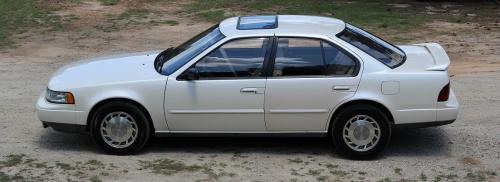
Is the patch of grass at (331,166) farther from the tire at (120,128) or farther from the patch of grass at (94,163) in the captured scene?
the patch of grass at (94,163)

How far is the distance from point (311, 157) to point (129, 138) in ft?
5.93

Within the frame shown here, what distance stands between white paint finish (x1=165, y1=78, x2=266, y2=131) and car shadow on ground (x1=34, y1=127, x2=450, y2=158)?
1.54 feet

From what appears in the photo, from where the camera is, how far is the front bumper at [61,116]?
6754mm

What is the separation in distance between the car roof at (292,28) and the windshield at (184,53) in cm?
13

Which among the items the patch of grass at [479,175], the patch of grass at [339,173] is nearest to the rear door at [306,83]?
the patch of grass at [339,173]

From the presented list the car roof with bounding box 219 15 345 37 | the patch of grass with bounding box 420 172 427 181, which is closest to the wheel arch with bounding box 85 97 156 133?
the car roof with bounding box 219 15 345 37

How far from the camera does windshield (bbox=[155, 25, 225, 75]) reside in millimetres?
6797

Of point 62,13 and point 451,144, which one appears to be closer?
point 451,144

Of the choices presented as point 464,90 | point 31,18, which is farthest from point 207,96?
point 31,18

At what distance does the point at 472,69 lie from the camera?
36.5ft

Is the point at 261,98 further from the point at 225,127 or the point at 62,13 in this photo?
the point at 62,13

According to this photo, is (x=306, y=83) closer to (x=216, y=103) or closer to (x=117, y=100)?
(x=216, y=103)

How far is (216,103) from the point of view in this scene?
6.64 m

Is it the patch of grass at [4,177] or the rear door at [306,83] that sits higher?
the rear door at [306,83]
